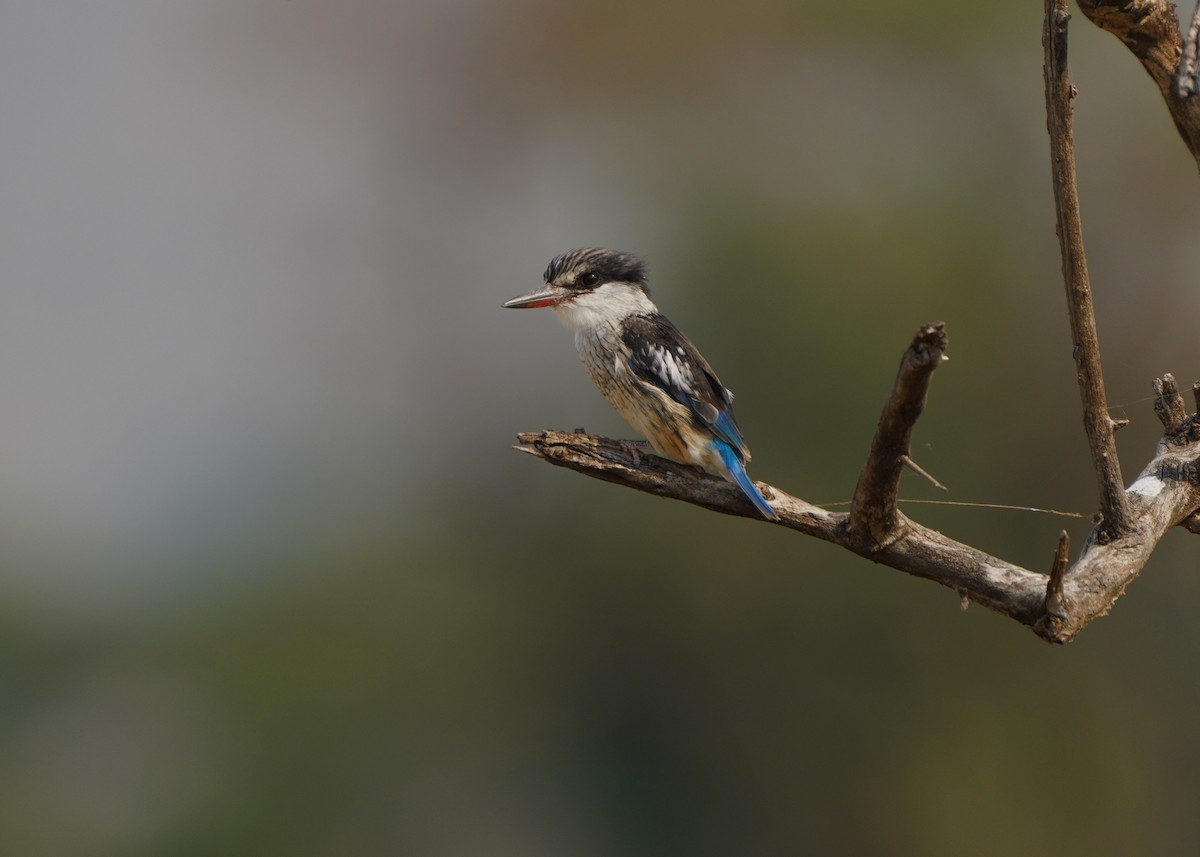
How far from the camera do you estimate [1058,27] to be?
2.41 m

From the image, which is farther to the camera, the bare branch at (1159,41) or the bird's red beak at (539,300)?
the bird's red beak at (539,300)

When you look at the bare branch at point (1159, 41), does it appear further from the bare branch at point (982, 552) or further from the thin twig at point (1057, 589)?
the thin twig at point (1057, 589)

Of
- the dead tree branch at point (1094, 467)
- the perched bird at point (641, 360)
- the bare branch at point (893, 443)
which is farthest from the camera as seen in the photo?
the perched bird at point (641, 360)

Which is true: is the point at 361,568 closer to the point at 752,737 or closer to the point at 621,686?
the point at 621,686

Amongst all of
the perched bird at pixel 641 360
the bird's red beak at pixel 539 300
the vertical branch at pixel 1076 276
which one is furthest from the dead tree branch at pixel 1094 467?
the bird's red beak at pixel 539 300

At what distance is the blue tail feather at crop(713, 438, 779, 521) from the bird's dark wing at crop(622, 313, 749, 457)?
0.06 m

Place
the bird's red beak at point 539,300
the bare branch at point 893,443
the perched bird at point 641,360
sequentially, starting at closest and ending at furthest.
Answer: the bare branch at point 893,443, the perched bird at point 641,360, the bird's red beak at point 539,300

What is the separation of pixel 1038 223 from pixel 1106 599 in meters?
8.65

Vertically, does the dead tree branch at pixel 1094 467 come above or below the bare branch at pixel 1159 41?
below

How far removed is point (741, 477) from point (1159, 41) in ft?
4.53

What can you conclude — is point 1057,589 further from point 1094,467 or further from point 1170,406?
point 1170,406

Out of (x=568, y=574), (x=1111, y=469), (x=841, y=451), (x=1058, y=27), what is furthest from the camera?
(x=568, y=574)

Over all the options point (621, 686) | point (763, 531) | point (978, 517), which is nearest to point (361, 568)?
point (621, 686)

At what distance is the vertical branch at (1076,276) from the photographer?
2416mm
